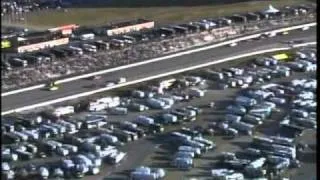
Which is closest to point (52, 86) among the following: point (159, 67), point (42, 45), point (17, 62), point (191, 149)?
point (17, 62)

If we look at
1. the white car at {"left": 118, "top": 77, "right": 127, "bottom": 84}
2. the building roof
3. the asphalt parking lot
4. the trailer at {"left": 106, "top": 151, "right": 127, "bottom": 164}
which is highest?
the building roof

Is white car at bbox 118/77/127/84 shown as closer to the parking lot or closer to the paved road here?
the paved road

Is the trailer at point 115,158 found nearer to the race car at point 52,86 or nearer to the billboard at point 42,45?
the race car at point 52,86

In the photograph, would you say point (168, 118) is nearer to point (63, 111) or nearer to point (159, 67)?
point (63, 111)

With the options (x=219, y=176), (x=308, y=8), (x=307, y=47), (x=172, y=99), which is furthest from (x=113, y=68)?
(x=308, y=8)

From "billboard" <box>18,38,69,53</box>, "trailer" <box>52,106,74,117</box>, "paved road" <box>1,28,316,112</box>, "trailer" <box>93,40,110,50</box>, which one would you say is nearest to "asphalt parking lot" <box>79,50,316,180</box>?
"trailer" <box>52,106,74,117</box>

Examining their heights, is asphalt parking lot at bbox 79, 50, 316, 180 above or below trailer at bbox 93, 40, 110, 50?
below

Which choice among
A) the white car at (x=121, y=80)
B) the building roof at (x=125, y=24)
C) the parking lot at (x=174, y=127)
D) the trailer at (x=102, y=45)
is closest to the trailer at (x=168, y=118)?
the parking lot at (x=174, y=127)
